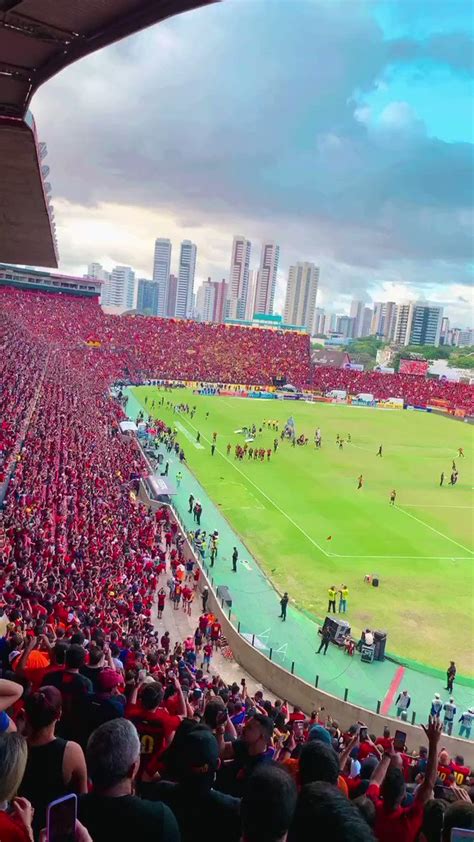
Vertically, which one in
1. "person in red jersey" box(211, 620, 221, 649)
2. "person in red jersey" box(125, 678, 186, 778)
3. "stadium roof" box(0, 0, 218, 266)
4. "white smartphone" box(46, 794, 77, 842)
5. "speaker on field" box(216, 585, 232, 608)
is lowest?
"person in red jersey" box(211, 620, 221, 649)

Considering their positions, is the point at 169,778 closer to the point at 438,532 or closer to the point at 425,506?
the point at 438,532

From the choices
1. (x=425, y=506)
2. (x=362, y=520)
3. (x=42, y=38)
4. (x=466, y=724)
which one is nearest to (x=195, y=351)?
(x=425, y=506)

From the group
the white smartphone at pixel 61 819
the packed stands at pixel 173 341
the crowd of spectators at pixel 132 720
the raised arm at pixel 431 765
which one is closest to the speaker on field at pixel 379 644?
the crowd of spectators at pixel 132 720

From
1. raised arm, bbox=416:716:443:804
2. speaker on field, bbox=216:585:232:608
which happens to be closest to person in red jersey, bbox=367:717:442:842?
raised arm, bbox=416:716:443:804

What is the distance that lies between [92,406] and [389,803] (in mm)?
35624

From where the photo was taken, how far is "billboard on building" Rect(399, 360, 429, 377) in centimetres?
9156

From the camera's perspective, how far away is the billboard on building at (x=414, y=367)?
91.6m

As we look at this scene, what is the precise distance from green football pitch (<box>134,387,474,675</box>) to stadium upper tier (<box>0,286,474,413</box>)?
24487mm

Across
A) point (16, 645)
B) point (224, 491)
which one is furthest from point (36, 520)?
point (224, 491)

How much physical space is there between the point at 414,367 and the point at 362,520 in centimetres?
6782

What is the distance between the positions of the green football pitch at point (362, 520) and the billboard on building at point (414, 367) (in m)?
39.4

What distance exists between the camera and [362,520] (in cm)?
2798

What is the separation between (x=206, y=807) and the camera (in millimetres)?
3279

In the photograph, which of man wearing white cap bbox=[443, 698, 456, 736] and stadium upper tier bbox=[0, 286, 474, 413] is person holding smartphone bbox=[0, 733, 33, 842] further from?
stadium upper tier bbox=[0, 286, 474, 413]
